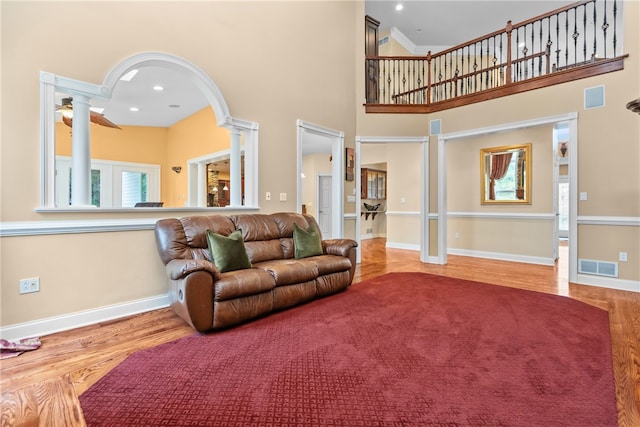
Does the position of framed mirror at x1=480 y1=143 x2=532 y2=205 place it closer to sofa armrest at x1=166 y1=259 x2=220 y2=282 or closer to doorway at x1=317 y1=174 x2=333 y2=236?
doorway at x1=317 y1=174 x2=333 y2=236

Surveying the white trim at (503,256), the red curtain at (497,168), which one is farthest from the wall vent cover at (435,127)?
the white trim at (503,256)

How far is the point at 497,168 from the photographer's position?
620 cm

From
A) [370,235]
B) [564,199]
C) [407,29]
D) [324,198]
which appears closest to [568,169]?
[407,29]

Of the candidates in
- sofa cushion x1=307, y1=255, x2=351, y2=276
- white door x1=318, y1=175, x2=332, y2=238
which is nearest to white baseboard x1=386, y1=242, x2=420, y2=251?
white door x1=318, y1=175, x2=332, y2=238

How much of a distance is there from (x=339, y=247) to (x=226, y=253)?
1398 millimetres

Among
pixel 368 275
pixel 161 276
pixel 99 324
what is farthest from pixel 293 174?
pixel 99 324

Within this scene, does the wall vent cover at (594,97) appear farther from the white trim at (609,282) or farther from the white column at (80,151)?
the white column at (80,151)

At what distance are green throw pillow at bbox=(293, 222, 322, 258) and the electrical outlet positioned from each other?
7.58 ft

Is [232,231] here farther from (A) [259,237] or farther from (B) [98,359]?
(B) [98,359]

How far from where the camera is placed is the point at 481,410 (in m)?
1.58

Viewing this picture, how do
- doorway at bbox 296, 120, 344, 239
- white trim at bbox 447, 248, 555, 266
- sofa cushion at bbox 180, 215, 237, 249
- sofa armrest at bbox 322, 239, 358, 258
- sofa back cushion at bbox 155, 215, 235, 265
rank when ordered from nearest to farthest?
sofa back cushion at bbox 155, 215, 235, 265 → sofa cushion at bbox 180, 215, 237, 249 → sofa armrest at bbox 322, 239, 358, 258 → doorway at bbox 296, 120, 344, 239 → white trim at bbox 447, 248, 555, 266

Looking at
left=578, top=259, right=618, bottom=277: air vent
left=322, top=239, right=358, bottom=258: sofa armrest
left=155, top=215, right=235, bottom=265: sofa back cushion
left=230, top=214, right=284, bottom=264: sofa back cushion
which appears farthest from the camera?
left=578, top=259, right=618, bottom=277: air vent

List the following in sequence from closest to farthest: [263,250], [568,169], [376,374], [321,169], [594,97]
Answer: [376,374]
[263,250]
[594,97]
[568,169]
[321,169]

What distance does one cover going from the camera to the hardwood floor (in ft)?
5.34
